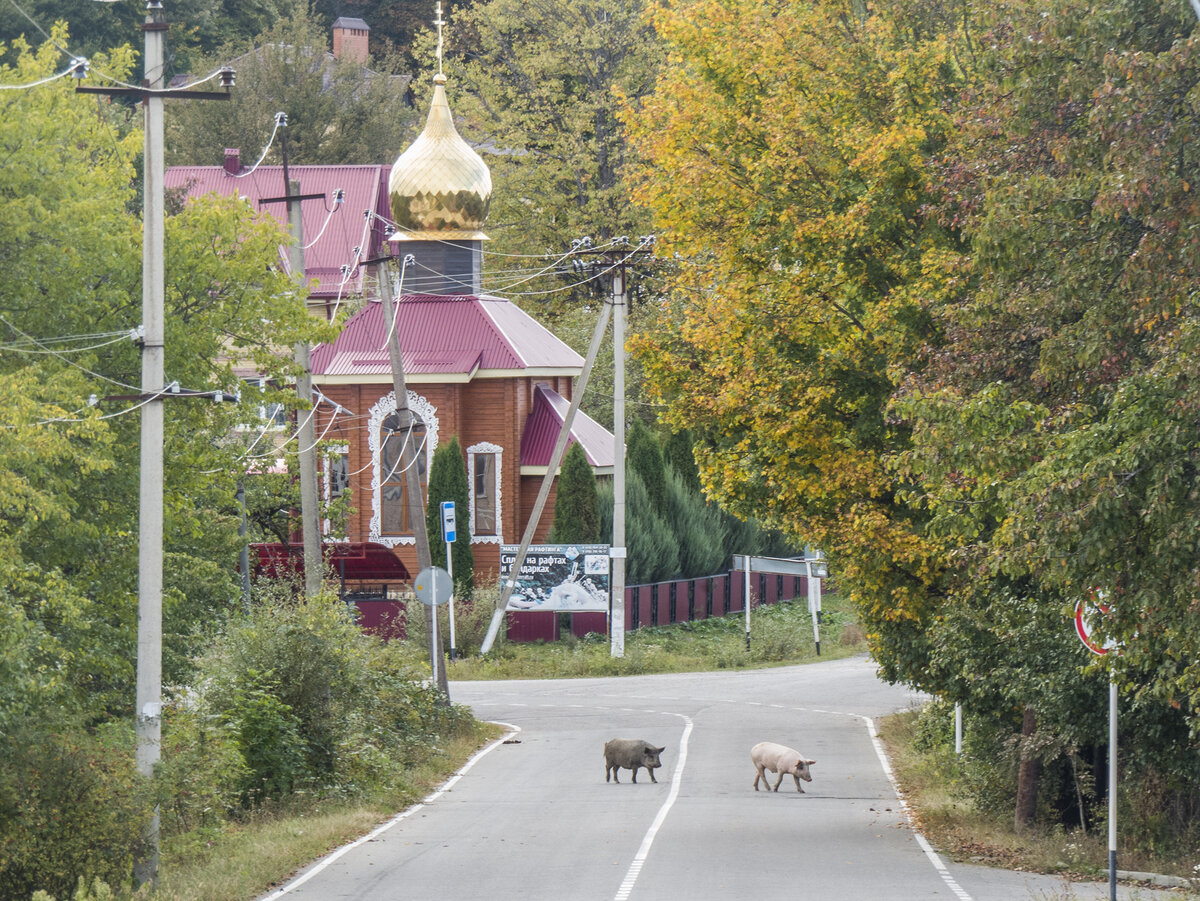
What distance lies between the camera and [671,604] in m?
45.4

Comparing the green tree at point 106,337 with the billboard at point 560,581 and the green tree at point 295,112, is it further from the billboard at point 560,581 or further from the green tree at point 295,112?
the green tree at point 295,112

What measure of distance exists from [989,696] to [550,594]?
24.4 metres

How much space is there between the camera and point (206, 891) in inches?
534

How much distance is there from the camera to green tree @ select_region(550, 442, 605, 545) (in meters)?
42.7

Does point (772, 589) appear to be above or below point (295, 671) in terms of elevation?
below

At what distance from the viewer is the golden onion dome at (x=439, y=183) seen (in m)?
43.5

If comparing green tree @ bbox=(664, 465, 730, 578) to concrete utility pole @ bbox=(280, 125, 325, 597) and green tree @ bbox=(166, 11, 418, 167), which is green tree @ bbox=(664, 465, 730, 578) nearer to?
concrete utility pole @ bbox=(280, 125, 325, 597)

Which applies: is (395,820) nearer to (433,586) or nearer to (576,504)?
(433,586)

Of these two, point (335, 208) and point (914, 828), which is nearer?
point (914, 828)

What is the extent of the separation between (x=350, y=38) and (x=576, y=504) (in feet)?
143

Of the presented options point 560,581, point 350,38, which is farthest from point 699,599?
point 350,38

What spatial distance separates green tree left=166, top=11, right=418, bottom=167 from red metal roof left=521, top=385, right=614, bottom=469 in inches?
835

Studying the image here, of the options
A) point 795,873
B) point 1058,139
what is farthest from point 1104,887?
point 1058,139

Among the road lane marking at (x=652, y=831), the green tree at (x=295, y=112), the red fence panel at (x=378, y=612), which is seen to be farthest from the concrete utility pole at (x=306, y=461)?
the green tree at (x=295, y=112)
